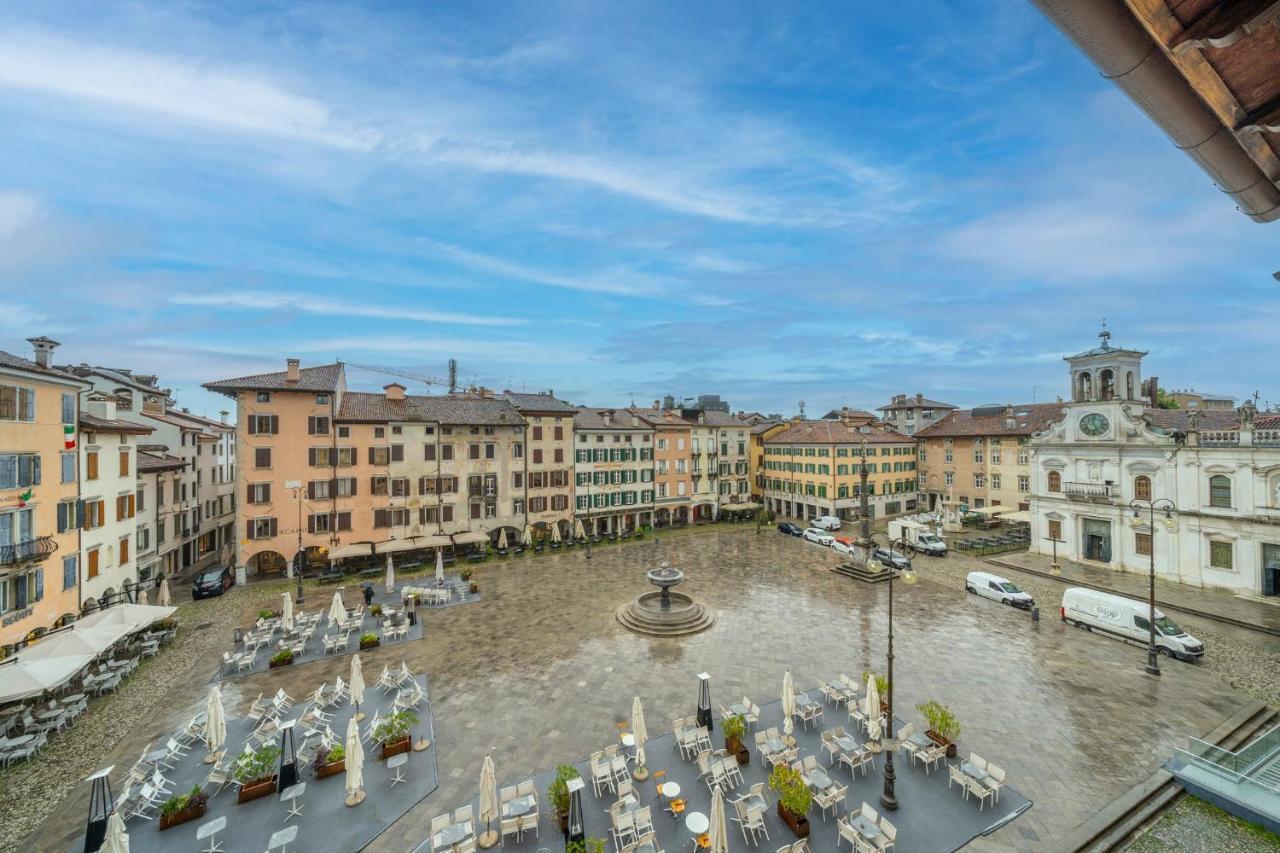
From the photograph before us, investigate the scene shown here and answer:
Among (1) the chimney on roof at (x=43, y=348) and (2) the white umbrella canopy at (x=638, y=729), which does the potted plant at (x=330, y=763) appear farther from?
(1) the chimney on roof at (x=43, y=348)

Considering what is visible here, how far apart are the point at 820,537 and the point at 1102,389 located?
22183 millimetres

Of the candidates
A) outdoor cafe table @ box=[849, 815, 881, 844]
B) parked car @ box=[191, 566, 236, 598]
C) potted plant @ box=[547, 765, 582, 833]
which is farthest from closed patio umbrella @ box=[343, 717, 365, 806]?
parked car @ box=[191, 566, 236, 598]

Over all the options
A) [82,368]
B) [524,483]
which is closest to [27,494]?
[82,368]

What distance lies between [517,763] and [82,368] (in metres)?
42.1

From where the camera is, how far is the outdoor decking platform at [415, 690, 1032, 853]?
12.8m

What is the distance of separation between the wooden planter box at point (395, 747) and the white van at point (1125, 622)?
1188 inches

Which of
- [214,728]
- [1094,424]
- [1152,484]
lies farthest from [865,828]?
[1094,424]

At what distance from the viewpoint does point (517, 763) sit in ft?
51.3

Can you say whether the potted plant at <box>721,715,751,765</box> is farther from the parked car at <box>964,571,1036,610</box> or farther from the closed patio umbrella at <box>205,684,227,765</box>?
the parked car at <box>964,571,1036,610</box>

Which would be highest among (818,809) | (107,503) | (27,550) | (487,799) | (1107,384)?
(1107,384)

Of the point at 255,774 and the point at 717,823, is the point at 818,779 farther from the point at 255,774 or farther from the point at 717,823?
the point at 255,774

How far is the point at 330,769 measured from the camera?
15328 mm

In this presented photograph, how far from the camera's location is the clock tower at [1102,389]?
111 ft

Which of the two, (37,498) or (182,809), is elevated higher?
(37,498)
